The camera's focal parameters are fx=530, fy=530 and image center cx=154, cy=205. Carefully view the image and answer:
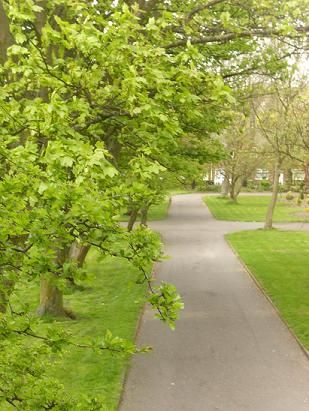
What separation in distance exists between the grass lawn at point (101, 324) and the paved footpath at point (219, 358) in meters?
0.34

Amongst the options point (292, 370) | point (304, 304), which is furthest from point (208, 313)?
point (292, 370)

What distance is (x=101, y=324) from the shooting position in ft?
44.7

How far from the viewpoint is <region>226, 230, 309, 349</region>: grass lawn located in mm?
14161

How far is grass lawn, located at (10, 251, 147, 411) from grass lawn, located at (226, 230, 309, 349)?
4.06 m

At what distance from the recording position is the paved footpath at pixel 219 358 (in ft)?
29.7

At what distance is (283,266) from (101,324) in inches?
391

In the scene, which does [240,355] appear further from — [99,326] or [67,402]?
[67,402]

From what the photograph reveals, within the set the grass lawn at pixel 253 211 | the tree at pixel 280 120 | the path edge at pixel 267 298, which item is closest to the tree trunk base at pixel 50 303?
the path edge at pixel 267 298

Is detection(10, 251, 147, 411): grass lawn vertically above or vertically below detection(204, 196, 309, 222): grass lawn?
below

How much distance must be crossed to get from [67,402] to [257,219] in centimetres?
3598

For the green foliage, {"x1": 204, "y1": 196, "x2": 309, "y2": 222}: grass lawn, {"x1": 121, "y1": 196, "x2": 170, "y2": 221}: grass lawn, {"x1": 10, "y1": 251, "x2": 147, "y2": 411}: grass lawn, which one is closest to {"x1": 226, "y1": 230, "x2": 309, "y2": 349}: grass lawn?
{"x1": 10, "y1": 251, "x2": 147, "y2": 411}: grass lawn

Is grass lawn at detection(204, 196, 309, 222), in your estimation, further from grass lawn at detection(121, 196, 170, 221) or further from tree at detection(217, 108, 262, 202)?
grass lawn at detection(121, 196, 170, 221)

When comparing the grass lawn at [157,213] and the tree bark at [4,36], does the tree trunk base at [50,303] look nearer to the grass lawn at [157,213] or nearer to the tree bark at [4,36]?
the tree bark at [4,36]

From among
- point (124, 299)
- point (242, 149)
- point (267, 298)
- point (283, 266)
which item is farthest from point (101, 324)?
point (242, 149)
